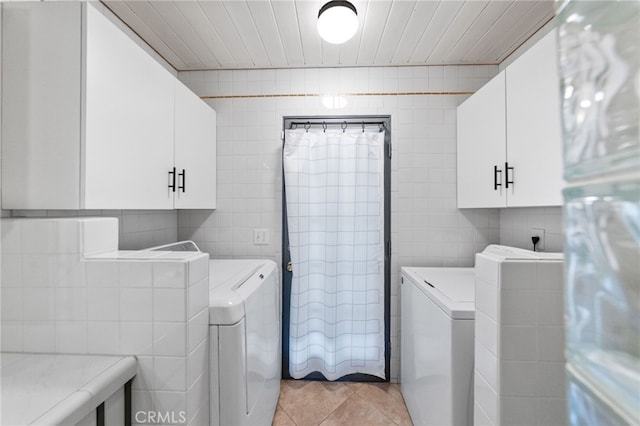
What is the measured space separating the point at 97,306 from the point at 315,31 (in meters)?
1.78

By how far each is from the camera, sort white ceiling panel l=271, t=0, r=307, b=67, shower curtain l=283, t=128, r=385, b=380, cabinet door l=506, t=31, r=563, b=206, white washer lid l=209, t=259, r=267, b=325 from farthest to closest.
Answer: shower curtain l=283, t=128, r=385, b=380, white ceiling panel l=271, t=0, r=307, b=67, cabinet door l=506, t=31, r=563, b=206, white washer lid l=209, t=259, r=267, b=325

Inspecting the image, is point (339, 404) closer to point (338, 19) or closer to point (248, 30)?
point (338, 19)

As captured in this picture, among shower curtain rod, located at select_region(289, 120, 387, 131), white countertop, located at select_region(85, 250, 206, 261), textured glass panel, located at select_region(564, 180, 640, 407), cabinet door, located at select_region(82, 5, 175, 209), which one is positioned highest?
shower curtain rod, located at select_region(289, 120, 387, 131)

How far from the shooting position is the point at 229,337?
1.14m

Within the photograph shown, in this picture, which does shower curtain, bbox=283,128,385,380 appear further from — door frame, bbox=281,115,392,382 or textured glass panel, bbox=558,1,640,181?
textured glass panel, bbox=558,1,640,181

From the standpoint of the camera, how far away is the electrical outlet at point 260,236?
225 cm

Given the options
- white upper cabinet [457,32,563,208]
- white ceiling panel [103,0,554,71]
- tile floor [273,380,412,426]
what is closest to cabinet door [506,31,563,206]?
white upper cabinet [457,32,563,208]

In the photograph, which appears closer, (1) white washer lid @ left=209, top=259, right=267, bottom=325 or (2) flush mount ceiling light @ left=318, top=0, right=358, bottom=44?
(1) white washer lid @ left=209, top=259, right=267, bottom=325

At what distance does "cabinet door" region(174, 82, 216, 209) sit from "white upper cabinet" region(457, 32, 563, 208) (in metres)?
1.79

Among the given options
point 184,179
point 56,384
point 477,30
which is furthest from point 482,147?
point 56,384

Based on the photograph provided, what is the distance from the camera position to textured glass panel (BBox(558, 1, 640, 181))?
256 millimetres

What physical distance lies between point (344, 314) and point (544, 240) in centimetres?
135

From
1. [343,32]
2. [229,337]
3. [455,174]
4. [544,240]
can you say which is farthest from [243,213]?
[544,240]

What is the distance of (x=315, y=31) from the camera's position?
1777mm
